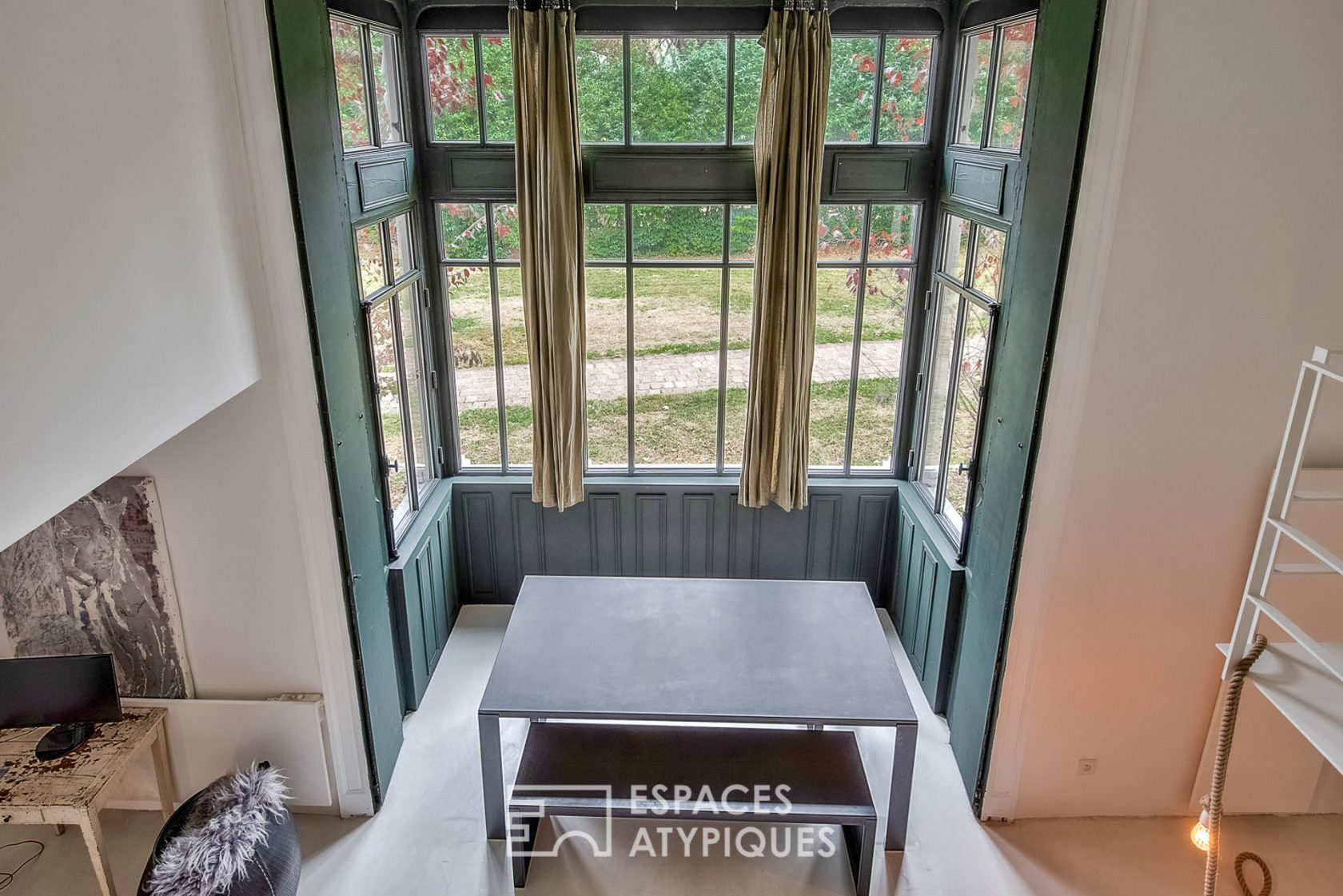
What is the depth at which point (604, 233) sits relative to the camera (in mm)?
4938

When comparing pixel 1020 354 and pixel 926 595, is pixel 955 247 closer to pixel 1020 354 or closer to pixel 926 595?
pixel 1020 354

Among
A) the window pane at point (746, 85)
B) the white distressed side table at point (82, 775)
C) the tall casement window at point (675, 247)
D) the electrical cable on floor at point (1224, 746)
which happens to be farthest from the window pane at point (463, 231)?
the electrical cable on floor at point (1224, 746)

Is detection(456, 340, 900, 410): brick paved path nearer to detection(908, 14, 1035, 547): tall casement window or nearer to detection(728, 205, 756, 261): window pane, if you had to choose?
detection(908, 14, 1035, 547): tall casement window

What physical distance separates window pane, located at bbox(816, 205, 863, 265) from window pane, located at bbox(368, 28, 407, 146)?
2.33m

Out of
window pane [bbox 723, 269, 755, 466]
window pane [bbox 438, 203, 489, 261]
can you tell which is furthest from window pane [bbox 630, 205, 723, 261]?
window pane [bbox 438, 203, 489, 261]

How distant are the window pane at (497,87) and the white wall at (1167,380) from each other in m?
2.99

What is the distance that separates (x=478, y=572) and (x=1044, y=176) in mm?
3880

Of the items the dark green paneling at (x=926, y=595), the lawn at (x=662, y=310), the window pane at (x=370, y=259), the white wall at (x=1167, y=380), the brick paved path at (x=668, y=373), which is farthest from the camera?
the brick paved path at (x=668, y=373)

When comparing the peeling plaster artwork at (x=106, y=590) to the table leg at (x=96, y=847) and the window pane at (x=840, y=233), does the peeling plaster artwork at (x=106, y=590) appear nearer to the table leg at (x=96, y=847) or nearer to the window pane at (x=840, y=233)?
the table leg at (x=96, y=847)

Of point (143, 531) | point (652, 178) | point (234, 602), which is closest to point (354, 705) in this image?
point (234, 602)

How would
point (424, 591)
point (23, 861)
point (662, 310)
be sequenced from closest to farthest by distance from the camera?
point (23, 861), point (424, 591), point (662, 310)

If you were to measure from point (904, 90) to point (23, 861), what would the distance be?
557 centimetres

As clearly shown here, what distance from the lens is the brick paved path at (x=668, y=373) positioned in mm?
5195

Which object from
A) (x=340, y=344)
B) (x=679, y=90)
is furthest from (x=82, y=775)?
(x=679, y=90)
